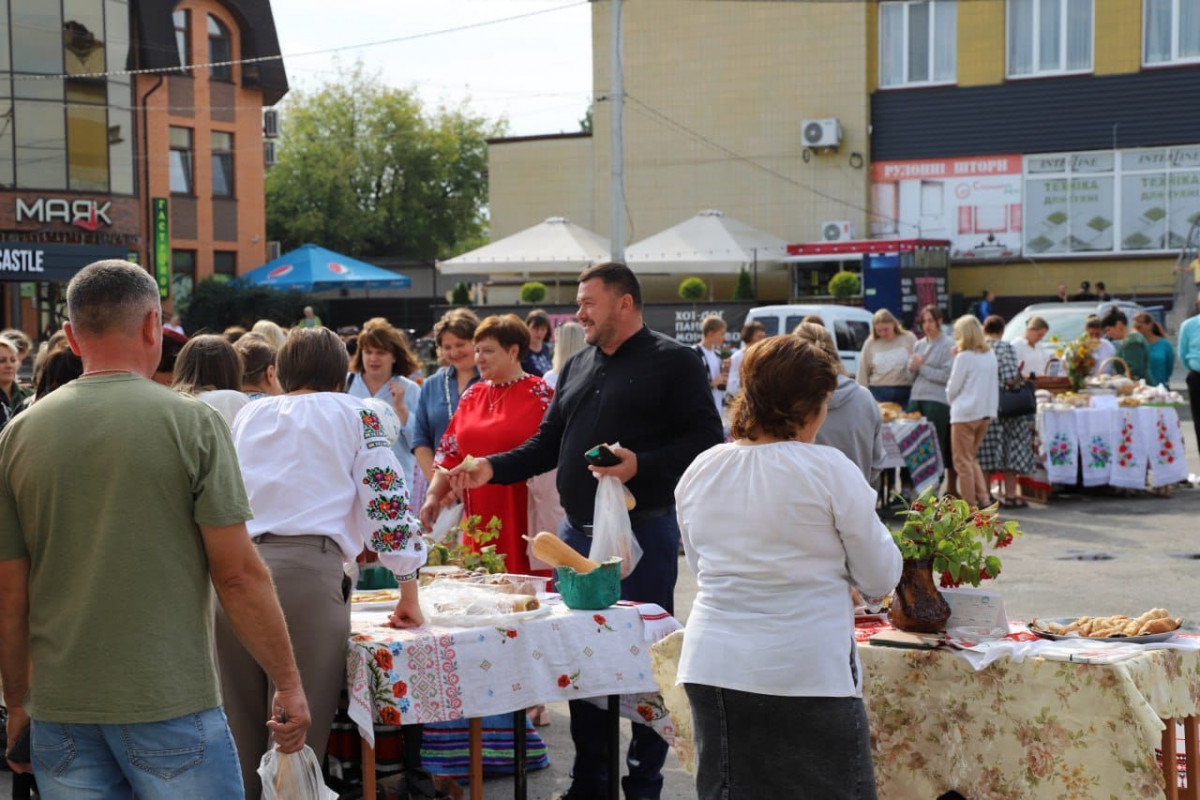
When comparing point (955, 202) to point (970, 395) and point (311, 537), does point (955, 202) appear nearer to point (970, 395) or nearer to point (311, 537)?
point (970, 395)

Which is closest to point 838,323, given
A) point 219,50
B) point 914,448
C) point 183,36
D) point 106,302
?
point 914,448

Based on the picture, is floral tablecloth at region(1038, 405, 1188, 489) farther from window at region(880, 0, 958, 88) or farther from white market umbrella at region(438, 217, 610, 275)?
window at region(880, 0, 958, 88)

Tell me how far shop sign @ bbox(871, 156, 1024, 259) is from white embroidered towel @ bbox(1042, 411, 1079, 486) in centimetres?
1846

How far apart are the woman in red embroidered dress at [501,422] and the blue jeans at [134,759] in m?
3.33

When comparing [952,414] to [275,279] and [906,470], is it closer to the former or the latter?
[906,470]

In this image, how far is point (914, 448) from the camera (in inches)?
509

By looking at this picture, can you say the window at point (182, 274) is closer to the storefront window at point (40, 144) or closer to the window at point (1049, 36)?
the storefront window at point (40, 144)

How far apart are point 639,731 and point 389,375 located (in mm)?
3653

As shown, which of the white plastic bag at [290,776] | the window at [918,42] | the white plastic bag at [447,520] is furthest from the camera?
the window at [918,42]

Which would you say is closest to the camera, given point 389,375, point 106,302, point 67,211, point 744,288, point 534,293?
point 106,302

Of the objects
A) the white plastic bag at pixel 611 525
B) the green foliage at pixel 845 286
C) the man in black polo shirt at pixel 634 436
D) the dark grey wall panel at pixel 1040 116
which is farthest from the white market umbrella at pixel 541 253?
the white plastic bag at pixel 611 525

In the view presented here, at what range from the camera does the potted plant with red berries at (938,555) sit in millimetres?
4750

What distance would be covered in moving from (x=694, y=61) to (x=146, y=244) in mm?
14551

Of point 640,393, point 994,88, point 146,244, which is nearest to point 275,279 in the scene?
point 146,244
